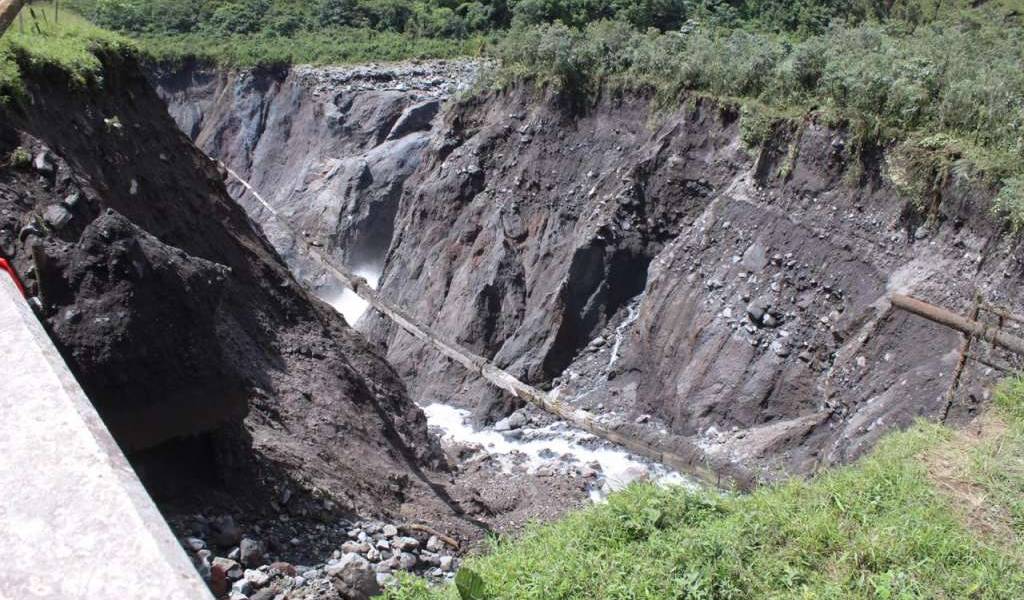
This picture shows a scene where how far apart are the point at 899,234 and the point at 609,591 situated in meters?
10.3

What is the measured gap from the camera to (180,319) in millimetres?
7035

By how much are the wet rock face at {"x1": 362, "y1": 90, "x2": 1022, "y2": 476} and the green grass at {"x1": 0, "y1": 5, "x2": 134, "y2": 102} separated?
31.0ft

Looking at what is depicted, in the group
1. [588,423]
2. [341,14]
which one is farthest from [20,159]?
[341,14]

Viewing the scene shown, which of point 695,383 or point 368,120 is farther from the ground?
point 368,120

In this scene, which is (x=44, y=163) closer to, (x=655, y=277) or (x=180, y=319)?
(x=180, y=319)

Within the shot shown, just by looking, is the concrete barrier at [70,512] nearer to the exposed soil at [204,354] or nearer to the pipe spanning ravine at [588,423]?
the exposed soil at [204,354]

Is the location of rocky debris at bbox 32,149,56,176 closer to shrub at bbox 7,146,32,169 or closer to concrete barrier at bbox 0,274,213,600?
shrub at bbox 7,146,32,169

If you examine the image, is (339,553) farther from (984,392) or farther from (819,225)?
(819,225)

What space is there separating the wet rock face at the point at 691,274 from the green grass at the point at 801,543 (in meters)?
4.08

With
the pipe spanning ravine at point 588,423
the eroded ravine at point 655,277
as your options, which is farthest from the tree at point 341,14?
the pipe spanning ravine at point 588,423

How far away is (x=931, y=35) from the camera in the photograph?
18078 millimetres

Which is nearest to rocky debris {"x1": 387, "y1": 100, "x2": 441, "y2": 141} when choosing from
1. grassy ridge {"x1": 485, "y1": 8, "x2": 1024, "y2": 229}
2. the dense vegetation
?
the dense vegetation

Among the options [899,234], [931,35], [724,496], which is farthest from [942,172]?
[724,496]

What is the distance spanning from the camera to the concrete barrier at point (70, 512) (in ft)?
9.04
